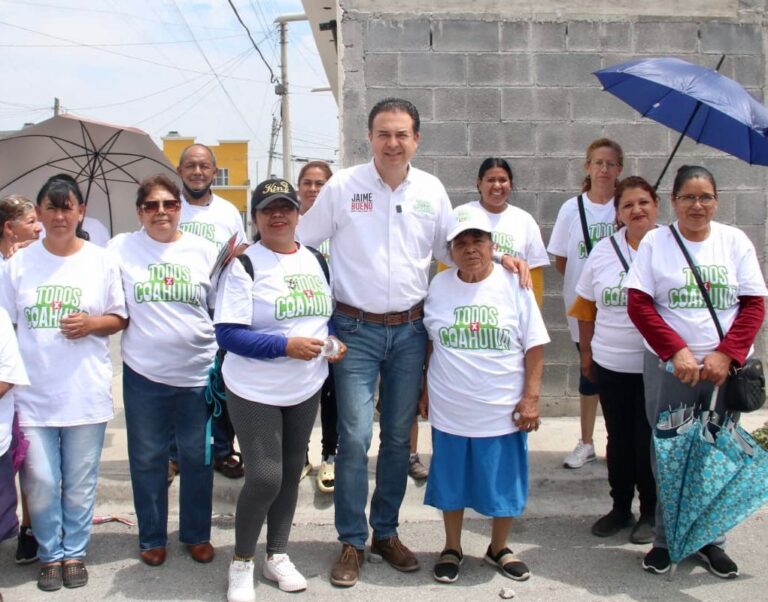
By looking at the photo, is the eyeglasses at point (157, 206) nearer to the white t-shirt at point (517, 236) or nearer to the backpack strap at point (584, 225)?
the white t-shirt at point (517, 236)

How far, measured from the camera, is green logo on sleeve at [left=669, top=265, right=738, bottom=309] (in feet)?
12.0

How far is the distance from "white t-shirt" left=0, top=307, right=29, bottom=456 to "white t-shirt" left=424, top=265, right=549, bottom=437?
1820 millimetres

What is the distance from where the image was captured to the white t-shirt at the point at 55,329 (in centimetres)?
360

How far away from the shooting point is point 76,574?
372 centimetres

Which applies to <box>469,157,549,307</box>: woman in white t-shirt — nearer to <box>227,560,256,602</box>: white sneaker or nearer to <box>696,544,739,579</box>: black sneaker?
<box>696,544,739,579</box>: black sneaker

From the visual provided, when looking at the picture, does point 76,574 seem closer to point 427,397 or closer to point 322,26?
point 427,397

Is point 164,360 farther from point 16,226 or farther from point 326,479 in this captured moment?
point 326,479

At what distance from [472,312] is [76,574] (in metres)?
2.23

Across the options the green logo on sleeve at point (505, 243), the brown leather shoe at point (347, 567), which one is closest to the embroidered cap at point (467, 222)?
the green logo on sleeve at point (505, 243)

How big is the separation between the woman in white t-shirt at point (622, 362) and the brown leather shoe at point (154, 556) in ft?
7.50

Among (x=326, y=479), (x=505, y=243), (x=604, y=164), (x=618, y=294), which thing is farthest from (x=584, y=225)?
(x=326, y=479)

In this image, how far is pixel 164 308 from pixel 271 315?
0.65m

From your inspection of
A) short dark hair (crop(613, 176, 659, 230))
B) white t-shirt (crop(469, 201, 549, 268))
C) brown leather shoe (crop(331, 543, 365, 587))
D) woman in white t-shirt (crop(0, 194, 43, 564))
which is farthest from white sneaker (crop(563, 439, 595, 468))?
woman in white t-shirt (crop(0, 194, 43, 564))

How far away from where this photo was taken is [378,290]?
3670 mm
